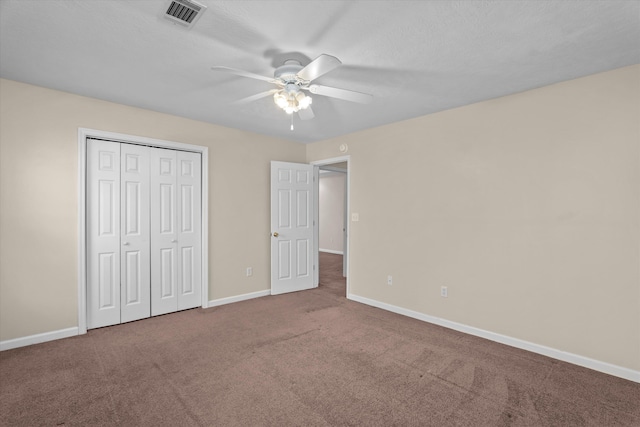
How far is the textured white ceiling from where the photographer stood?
1.75 meters

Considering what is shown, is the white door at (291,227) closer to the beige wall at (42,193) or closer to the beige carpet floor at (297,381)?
the beige carpet floor at (297,381)

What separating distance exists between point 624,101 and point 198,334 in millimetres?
4355

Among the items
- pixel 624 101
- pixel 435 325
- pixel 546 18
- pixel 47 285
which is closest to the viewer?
pixel 546 18

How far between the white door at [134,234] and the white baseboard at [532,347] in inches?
122

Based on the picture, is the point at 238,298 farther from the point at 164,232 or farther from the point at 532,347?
the point at 532,347

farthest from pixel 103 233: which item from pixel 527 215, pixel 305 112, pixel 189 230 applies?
pixel 527 215

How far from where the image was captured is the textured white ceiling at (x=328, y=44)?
1754 millimetres

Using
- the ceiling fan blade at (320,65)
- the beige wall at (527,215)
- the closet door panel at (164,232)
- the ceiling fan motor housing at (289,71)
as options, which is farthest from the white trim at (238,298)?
the ceiling fan blade at (320,65)

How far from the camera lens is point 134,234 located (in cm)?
355

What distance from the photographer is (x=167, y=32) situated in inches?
77.7

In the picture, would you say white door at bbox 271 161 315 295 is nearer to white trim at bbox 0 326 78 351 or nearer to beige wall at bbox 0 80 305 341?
beige wall at bbox 0 80 305 341

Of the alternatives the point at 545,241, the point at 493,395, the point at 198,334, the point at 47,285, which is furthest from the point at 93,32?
the point at 545,241

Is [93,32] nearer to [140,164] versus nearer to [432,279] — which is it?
[140,164]

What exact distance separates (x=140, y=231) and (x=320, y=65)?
9.73ft
